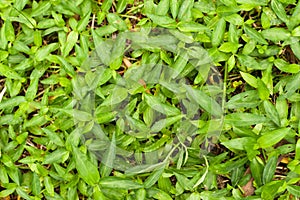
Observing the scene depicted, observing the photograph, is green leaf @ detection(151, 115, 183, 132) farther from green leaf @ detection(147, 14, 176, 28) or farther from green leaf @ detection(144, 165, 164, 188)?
green leaf @ detection(147, 14, 176, 28)

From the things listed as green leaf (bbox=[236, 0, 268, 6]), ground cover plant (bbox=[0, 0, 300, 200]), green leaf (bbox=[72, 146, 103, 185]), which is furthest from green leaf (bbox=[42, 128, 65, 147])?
green leaf (bbox=[236, 0, 268, 6])

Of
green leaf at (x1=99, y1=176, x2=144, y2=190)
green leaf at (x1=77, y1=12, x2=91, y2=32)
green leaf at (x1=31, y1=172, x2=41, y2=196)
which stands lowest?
green leaf at (x1=31, y1=172, x2=41, y2=196)

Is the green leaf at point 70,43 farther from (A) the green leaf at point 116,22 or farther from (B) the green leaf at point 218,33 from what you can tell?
(B) the green leaf at point 218,33

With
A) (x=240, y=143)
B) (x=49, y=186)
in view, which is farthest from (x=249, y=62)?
(x=49, y=186)

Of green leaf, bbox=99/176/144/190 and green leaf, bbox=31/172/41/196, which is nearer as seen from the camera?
green leaf, bbox=99/176/144/190

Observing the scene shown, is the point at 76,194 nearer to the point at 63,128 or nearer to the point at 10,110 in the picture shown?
the point at 63,128

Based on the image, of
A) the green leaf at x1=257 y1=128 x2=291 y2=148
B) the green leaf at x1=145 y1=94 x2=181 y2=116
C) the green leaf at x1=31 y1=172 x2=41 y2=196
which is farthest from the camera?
the green leaf at x1=31 y1=172 x2=41 y2=196

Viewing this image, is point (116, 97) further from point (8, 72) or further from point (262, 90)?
point (262, 90)
